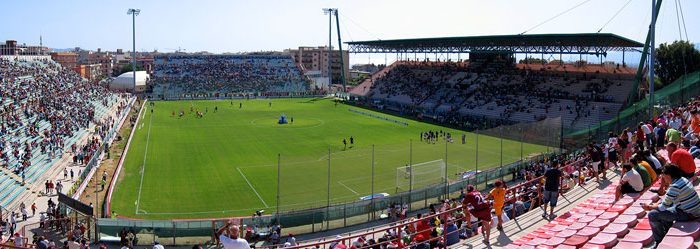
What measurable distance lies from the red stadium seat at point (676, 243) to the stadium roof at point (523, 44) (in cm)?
4931

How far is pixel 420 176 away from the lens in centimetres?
3119

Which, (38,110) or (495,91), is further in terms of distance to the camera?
(495,91)

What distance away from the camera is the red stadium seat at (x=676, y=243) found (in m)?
8.23

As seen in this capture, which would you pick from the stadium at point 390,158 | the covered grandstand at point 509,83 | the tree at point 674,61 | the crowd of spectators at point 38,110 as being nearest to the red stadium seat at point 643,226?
the stadium at point 390,158

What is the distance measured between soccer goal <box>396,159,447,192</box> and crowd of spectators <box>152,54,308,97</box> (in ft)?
249

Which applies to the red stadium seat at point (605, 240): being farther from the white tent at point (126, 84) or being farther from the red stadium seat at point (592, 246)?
the white tent at point (126, 84)

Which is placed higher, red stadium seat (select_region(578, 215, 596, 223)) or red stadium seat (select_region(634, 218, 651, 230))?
red stadium seat (select_region(634, 218, 651, 230))

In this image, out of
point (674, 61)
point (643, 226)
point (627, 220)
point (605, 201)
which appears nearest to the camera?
point (643, 226)

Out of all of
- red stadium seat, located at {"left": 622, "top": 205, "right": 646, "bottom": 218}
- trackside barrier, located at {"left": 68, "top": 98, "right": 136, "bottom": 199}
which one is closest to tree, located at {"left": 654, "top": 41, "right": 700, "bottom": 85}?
trackside barrier, located at {"left": 68, "top": 98, "right": 136, "bottom": 199}

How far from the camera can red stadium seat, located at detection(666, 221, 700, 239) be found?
8.64 meters

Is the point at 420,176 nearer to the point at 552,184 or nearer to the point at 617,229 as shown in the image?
the point at 552,184

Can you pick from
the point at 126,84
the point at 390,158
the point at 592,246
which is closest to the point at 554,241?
the point at 592,246

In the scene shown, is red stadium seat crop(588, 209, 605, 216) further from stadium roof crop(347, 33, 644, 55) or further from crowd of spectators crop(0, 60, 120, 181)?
stadium roof crop(347, 33, 644, 55)

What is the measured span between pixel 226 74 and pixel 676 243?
4334 inches
